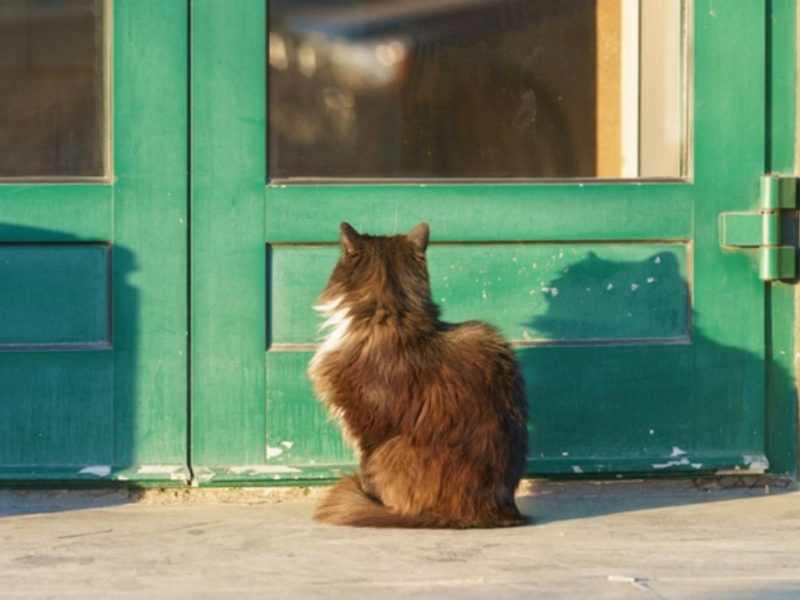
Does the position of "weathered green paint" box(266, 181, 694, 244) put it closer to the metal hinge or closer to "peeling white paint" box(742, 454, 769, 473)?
the metal hinge

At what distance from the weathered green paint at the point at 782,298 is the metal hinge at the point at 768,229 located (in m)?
0.10

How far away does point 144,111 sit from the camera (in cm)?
670

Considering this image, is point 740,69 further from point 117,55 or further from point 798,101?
point 117,55

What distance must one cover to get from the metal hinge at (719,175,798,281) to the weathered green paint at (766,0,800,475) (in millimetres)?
100

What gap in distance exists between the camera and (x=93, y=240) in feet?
22.0

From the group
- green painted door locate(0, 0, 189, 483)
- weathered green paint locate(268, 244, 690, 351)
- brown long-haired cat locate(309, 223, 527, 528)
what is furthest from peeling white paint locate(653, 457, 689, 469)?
green painted door locate(0, 0, 189, 483)

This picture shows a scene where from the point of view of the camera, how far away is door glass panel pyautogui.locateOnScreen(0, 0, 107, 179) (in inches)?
265

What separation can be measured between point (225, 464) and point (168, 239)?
0.90 meters

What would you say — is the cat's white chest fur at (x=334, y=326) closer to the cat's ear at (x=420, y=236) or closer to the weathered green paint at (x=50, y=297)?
the cat's ear at (x=420, y=236)

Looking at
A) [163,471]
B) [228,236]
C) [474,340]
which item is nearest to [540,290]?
[474,340]

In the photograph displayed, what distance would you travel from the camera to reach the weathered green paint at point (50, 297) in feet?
21.9

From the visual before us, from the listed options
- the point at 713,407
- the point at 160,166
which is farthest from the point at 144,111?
the point at 713,407

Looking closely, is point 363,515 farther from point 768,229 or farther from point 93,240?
point 768,229

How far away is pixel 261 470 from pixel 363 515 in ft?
2.55
